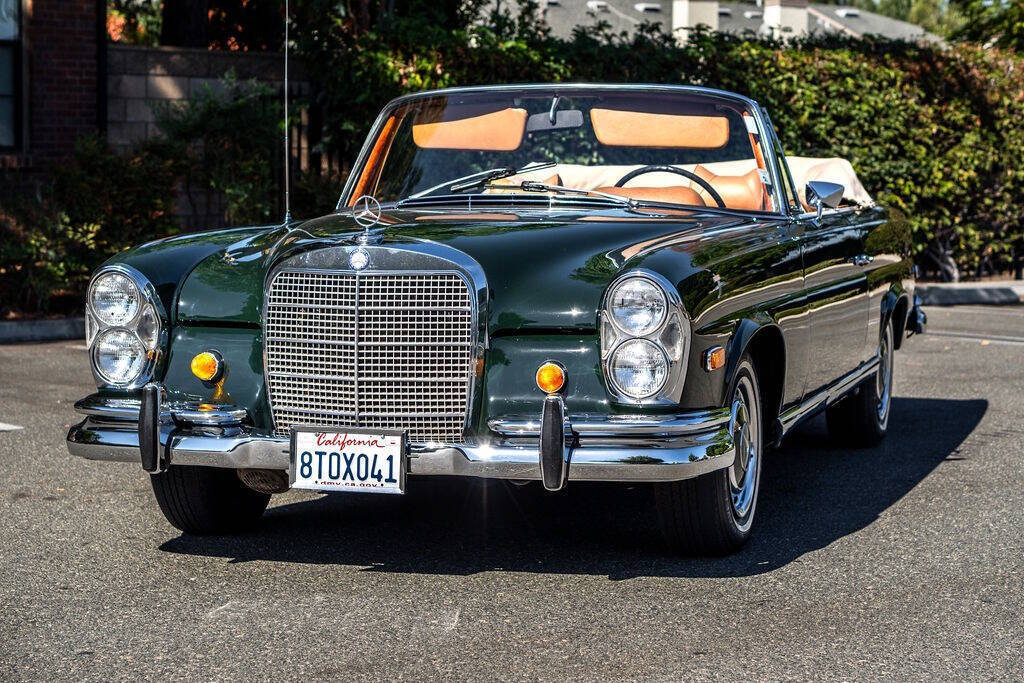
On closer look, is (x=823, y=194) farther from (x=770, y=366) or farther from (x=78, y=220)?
(x=78, y=220)

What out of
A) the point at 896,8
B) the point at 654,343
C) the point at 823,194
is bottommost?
A: the point at 654,343

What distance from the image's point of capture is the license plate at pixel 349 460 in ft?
15.4

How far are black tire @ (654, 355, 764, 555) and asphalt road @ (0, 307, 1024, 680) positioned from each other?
0.09 metres

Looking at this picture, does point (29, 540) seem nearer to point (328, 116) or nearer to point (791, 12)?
point (328, 116)

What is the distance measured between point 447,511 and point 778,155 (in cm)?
212

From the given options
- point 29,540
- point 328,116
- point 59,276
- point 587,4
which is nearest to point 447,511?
point 29,540

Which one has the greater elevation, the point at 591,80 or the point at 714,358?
the point at 591,80

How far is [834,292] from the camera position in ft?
21.4

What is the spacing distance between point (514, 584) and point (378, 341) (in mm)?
898

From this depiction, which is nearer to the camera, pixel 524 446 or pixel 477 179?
pixel 524 446

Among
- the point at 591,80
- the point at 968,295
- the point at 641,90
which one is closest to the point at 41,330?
the point at 591,80

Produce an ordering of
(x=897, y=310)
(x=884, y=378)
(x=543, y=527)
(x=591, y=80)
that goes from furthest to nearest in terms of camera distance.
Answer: (x=591, y=80) → (x=897, y=310) → (x=884, y=378) → (x=543, y=527)

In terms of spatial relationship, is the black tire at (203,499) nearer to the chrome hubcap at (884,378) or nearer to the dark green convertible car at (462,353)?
the dark green convertible car at (462,353)

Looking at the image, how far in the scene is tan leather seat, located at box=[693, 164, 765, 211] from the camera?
6180 millimetres
